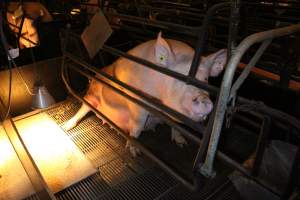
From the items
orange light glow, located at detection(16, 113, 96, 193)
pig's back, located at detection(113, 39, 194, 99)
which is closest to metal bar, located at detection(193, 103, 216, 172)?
pig's back, located at detection(113, 39, 194, 99)

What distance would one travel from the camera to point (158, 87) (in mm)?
2361

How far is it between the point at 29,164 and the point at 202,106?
1.43 metres

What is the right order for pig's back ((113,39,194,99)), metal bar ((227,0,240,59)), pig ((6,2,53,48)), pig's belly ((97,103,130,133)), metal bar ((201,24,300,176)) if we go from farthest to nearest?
pig ((6,2,53,48)) < pig's belly ((97,103,130,133)) < pig's back ((113,39,194,99)) < metal bar ((227,0,240,59)) < metal bar ((201,24,300,176))

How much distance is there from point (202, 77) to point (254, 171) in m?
0.80

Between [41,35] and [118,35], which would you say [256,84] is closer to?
[118,35]

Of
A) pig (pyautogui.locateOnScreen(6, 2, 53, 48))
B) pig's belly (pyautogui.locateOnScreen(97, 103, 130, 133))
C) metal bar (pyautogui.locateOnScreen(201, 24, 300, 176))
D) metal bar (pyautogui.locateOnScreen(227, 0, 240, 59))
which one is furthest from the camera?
pig (pyautogui.locateOnScreen(6, 2, 53, 48))

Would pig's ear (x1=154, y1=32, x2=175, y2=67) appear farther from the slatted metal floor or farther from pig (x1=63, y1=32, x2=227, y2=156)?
the slatted metal floor

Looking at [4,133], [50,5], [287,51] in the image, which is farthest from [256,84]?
[50,5]

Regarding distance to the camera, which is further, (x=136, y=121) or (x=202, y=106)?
(x=136, y=121)

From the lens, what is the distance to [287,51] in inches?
92.4

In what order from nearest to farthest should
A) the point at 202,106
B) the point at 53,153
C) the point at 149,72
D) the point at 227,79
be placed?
the point at 227,79 → the point at 202,106 → the point at 149,72 → the point at 53,153

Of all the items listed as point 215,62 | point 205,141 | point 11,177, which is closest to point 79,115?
point 11,177

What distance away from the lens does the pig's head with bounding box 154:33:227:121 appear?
1.81 m

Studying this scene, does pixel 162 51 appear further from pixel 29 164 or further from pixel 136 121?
pixel 29 164
